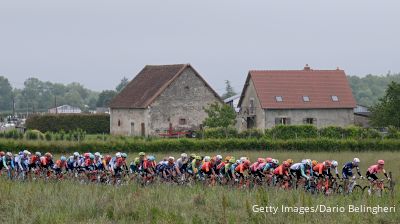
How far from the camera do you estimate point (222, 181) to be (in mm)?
35625

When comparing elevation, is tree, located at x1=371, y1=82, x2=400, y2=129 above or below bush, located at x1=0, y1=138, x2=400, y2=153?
above

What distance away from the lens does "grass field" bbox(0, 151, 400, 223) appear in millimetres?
23328

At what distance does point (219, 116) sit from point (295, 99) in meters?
10.8

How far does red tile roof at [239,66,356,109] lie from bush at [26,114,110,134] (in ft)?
54.6

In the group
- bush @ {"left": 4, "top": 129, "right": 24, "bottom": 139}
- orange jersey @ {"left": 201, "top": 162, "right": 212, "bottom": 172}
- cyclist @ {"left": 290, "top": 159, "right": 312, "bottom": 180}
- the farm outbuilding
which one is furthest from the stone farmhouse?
cyclist @ {"left": 290, "top": 159, "right": 312, "bottom": 180}

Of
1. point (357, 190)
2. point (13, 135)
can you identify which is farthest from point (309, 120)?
point (357, 190)

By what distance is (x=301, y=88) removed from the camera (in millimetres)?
92312

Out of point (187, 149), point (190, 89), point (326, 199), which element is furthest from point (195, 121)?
point (326, 199)

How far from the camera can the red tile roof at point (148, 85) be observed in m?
85.6

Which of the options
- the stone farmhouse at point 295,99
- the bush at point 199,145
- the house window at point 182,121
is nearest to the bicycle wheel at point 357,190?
the bush at point 199,145

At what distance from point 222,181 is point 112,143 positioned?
2538 centimetres

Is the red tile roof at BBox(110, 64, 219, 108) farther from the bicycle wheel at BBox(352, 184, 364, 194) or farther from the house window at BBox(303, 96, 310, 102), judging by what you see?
the bicycle wheel at BBox(352, 184, 364, 194)

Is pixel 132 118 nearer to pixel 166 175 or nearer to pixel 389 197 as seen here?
pixel 166 175

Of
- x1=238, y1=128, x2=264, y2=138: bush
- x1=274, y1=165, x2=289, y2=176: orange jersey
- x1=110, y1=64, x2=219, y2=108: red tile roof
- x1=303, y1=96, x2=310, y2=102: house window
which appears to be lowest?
x1=274, y1=165, x2=289, y2=176: orange jersey
